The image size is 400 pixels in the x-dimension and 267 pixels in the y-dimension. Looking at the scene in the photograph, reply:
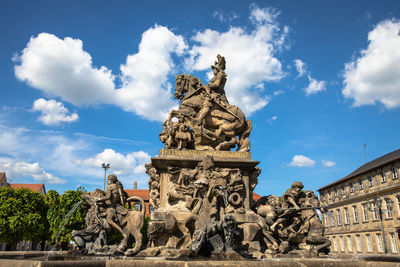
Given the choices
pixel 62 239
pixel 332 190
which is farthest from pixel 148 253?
pixel 332 190

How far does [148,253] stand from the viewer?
8.37 m

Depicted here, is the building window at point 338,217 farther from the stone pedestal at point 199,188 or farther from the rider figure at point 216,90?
the stone pedestal at point 199,188

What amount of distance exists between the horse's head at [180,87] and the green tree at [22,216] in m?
25.5

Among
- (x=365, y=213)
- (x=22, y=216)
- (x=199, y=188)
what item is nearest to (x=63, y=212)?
(x=22, y=216)

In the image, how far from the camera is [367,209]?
1742 inches

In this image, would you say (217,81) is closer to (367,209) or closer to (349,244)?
(367,209)

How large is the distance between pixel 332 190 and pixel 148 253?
55790mm

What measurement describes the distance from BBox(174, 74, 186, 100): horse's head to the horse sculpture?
0.28 metres

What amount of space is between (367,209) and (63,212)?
38.2 metres

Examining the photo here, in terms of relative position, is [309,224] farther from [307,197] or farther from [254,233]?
[254,233]

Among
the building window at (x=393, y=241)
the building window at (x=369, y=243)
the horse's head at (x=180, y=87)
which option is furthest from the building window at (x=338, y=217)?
the horse's head at (x=180, y=87)

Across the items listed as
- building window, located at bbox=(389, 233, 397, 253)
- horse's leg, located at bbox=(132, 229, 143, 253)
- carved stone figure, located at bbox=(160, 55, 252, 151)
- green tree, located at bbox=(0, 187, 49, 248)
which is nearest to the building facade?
building window, located at bbox=(389, 233, 397, 253)

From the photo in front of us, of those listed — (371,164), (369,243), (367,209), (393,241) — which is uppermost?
(371,164)

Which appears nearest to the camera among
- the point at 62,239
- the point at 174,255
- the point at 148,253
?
the point at 174,255
